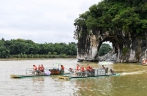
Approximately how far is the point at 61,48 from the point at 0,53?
99.1 ft

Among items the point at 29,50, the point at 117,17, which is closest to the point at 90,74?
the point at 117,17

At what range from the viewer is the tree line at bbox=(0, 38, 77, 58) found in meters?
89.4

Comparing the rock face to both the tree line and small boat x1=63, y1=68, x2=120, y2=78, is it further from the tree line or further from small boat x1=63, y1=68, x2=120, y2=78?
the tree line

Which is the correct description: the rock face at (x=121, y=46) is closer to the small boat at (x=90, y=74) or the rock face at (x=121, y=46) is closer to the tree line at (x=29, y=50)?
the small boat at (x=90, y=74)

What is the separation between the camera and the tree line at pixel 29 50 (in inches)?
3519

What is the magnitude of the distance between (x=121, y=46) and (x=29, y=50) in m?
47.1

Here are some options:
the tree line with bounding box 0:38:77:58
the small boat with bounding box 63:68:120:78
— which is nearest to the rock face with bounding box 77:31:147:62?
the small boat with bounding box 63:68:120:78

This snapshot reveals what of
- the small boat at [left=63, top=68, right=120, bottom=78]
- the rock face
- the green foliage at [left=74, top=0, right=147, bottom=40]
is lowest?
the small boat at [left=63, top=68, right=120, bottom=78]

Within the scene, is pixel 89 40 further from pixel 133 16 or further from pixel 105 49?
pixel 105 49

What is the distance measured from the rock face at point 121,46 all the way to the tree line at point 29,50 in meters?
32.0

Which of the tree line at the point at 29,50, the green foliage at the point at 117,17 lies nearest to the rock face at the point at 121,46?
the green foliage at the point at 117,17

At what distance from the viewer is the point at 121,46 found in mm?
58250

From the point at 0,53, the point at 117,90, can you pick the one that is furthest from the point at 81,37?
the point at 117,90

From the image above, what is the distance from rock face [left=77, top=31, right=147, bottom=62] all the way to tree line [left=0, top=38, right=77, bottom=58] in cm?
3201
